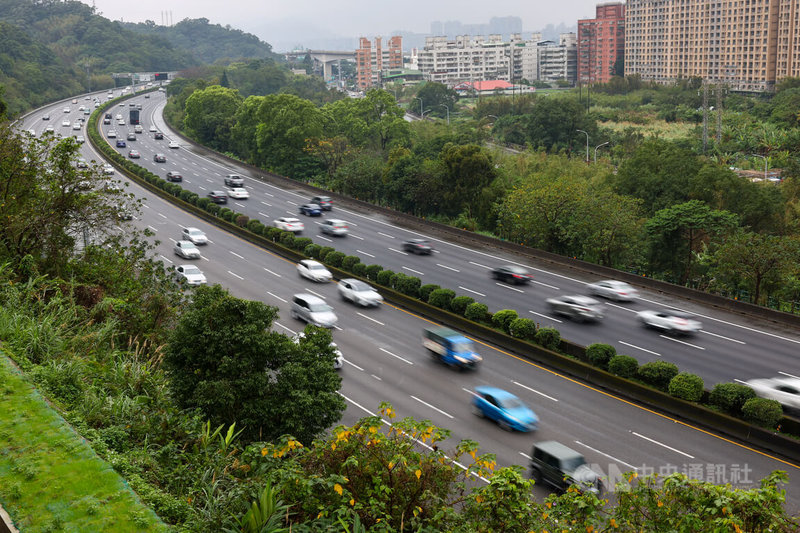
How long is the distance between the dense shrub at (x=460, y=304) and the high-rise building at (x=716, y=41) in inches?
5244

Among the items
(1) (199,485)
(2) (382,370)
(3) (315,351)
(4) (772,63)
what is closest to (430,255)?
(2) (382,370)

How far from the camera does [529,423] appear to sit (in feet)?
80.6

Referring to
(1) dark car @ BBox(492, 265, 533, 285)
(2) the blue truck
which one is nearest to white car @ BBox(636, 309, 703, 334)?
(1) dark car @ BBox(492, 265, 533, 285)

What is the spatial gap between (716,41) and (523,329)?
516 ft

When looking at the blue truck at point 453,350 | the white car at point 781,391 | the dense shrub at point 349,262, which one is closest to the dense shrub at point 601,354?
the blue truck at point 453,350

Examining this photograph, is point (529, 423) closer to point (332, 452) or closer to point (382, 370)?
point (382, 370)

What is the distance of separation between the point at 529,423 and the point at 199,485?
14290 millimetres

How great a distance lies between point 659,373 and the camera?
89.9ft

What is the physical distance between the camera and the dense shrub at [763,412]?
24062mm

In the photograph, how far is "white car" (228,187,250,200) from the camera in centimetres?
6856

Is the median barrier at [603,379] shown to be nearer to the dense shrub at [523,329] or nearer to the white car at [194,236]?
the dense shrub at [523,329]

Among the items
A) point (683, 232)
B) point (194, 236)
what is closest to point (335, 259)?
point (194, 236)

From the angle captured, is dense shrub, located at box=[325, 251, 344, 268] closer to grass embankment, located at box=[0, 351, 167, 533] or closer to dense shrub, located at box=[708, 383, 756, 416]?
dense shrub, located at box=[708, 383, 756, 416]

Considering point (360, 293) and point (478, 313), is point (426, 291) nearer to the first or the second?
point (360, 293)
